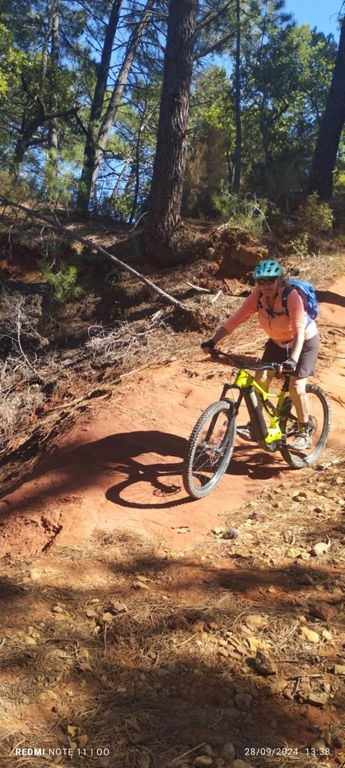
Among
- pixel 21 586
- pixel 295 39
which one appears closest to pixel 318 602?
pixel 21 586

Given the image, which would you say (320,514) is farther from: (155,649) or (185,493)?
(155,649)

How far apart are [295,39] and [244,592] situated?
69.2 ft

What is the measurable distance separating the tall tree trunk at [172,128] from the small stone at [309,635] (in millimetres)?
8796

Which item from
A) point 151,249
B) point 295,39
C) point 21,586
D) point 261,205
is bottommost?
point 21,586

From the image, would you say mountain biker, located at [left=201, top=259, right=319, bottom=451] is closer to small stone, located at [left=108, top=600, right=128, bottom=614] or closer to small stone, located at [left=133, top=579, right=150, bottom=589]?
small stone, located at [left=133, top=579, right=150, bottom=589]

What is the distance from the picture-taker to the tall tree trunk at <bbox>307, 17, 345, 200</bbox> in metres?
14.1

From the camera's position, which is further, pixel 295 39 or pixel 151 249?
pixel 295 39

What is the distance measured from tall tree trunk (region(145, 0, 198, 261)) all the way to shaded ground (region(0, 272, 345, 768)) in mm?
5800

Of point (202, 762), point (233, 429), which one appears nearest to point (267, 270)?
point (233, 429)

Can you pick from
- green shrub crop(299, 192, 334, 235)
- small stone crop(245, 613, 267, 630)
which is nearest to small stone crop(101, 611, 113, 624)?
small stone crop(245, 613, 267, 630)

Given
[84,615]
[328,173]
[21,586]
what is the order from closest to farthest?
[84,615] < [21,586] < [328,173]

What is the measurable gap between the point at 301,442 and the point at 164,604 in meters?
2.61

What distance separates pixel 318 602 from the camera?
359 cm

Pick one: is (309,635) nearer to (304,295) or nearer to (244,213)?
(304,295)
